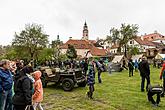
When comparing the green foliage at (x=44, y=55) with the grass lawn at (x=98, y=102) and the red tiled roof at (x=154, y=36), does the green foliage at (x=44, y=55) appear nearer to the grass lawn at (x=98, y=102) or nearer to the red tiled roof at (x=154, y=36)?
the grass lawn at (x=98, y=102)

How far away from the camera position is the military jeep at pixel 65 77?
1588 centimetres

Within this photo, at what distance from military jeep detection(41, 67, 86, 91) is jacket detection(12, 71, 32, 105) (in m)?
9.09

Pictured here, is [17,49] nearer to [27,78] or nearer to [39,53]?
[39,53]

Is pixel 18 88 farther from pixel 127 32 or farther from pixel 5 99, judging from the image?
pixel 127 32

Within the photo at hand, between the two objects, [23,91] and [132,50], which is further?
[132,50]

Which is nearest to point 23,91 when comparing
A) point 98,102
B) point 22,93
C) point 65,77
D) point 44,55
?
point 22,93

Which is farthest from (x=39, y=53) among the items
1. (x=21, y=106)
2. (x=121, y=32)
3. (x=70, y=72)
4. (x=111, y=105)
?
(x=21, y=106)

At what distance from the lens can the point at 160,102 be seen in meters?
11.6

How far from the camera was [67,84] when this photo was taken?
1590 cm

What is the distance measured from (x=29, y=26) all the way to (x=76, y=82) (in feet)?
131

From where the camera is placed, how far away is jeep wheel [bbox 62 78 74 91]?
51.6 feet

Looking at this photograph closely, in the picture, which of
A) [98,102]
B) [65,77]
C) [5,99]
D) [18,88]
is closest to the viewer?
Answer: [18,88]

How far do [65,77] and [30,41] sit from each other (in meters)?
38.1

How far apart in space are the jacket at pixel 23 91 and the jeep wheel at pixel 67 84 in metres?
9.07
